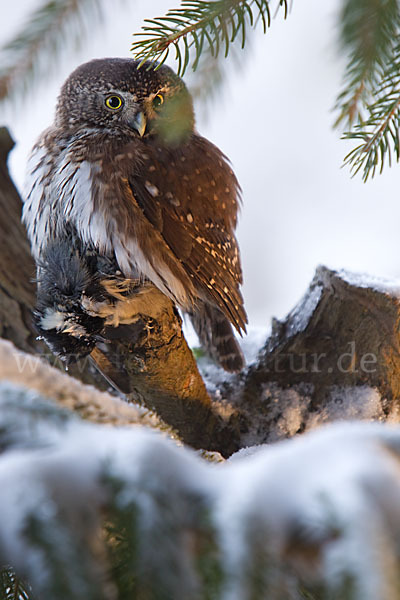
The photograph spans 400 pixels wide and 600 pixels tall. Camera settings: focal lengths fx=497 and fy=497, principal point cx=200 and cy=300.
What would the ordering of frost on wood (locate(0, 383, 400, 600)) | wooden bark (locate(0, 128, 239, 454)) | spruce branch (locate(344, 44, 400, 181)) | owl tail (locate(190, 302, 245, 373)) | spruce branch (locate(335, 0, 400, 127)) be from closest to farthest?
frost on wood (locate(0, 383, 400, 600)), spruce branch (locate(335, 0, 400, 127)), spruce branch (locate(344, 44, 400, 181)), wooden bark (locate(0, 128, 239, 454)), owl tail (locate(190, 302, 245, 373))

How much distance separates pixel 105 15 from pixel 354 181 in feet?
6.33

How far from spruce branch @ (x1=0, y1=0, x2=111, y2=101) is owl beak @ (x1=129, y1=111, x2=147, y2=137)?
0.56m

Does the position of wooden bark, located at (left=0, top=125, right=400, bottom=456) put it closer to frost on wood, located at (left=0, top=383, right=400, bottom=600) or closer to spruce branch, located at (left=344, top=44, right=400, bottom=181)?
spruce branch, located at (left=344, top=44, right=400, bottom=181)

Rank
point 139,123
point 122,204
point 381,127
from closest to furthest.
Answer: point 381,127, point 122,204, point 139,123

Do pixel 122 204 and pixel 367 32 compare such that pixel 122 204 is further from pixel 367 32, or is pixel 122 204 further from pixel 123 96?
pixel 367 32

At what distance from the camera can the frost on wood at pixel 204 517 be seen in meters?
0.31

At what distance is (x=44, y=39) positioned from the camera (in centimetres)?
59

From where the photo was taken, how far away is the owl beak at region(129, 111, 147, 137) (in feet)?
3.84

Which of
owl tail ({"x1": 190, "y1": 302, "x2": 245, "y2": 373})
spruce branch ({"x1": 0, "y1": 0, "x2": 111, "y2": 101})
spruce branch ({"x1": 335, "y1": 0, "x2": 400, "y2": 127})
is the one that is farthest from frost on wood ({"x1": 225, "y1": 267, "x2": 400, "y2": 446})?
spruce branch ({"x1": 0, "y1": 0, "x2": 111, "y2": 101})

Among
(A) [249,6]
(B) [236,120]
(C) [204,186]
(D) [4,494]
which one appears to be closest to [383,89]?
(A) [249,6]

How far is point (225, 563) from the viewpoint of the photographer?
1.05ft

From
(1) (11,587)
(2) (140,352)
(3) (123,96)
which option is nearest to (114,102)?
(3) (123,96)

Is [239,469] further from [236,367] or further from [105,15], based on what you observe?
[236,367]

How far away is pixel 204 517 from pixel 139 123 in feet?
3.33
